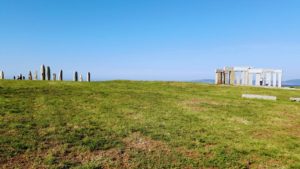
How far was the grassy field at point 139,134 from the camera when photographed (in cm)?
838

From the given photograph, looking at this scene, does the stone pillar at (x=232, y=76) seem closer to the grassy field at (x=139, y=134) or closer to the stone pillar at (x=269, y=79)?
the stone pillar at (x=269, y=79)

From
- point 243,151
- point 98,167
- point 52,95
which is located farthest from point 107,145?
point 52,95

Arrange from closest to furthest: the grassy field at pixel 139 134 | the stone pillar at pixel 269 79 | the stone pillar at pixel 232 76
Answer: the grassy field at pixel 139 134, the stone pillar at pixel 232 76, the stone pillar at pixel 269 79

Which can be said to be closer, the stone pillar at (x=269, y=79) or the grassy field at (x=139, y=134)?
the grassy field at (x=139, y=134)

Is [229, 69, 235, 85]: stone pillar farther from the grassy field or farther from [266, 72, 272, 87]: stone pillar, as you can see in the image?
the grassy field

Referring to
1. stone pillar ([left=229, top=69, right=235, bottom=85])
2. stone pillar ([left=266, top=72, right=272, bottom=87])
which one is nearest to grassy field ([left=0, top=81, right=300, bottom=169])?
stone pillar ([left=229, top=69, right=235, bottom=85])

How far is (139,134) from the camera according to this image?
10.6 meters

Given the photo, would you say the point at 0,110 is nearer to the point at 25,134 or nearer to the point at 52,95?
the point at 25,134

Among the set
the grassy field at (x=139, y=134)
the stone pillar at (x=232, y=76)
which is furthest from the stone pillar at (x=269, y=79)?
the grassy field at (x=139, y=134)

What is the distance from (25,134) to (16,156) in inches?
65.8

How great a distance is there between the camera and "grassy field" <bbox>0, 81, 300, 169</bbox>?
8375 millimetres

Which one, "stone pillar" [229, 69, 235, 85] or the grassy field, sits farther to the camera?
"stone pillar" [229, 69, 235, 85]

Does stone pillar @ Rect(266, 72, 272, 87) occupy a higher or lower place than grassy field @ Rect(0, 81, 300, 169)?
higher

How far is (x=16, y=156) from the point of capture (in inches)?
Result: 323
